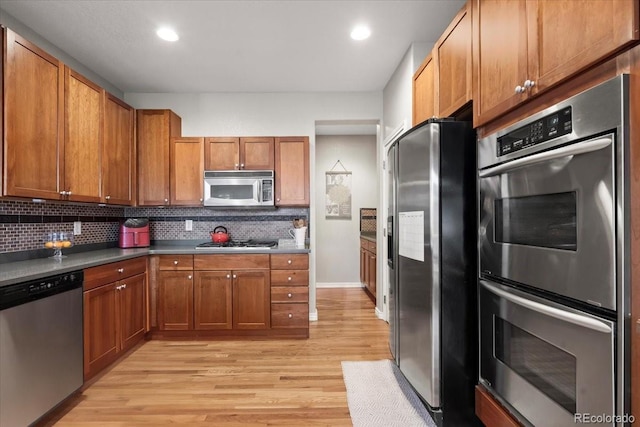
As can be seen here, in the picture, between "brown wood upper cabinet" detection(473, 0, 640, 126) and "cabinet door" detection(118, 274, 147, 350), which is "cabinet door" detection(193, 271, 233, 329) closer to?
"cabinet door" detection(118, 274, 147, 350)

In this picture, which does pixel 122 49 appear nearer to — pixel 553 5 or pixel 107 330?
pixel 107 330

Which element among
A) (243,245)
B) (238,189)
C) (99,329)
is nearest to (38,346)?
(99,329)

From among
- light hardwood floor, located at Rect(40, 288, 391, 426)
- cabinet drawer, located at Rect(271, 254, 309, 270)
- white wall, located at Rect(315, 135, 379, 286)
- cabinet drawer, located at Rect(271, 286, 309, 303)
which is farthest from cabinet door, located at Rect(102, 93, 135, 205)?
white wall, located at Rect(315, 135, 379, 286)

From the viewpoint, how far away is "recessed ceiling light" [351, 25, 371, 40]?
8.38 ft

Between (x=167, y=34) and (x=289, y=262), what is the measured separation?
2.27 metres

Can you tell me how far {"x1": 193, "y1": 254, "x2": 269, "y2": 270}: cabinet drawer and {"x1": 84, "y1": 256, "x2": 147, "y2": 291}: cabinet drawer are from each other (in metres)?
0.50

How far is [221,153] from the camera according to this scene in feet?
11.9

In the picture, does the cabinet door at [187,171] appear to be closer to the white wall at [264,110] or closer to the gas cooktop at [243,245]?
the white wall at [264,110]

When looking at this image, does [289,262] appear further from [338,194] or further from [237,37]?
[338,194]

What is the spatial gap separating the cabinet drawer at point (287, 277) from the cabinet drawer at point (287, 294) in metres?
0.04

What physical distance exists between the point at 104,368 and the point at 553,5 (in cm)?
343

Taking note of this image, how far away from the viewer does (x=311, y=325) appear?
371 cm

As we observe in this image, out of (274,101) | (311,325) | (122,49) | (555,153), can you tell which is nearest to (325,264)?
(311,325)

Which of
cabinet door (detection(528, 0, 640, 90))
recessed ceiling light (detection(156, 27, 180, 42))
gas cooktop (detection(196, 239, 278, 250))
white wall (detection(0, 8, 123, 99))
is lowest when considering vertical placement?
gas cooktop (detection(196, 239, 278, 250))
